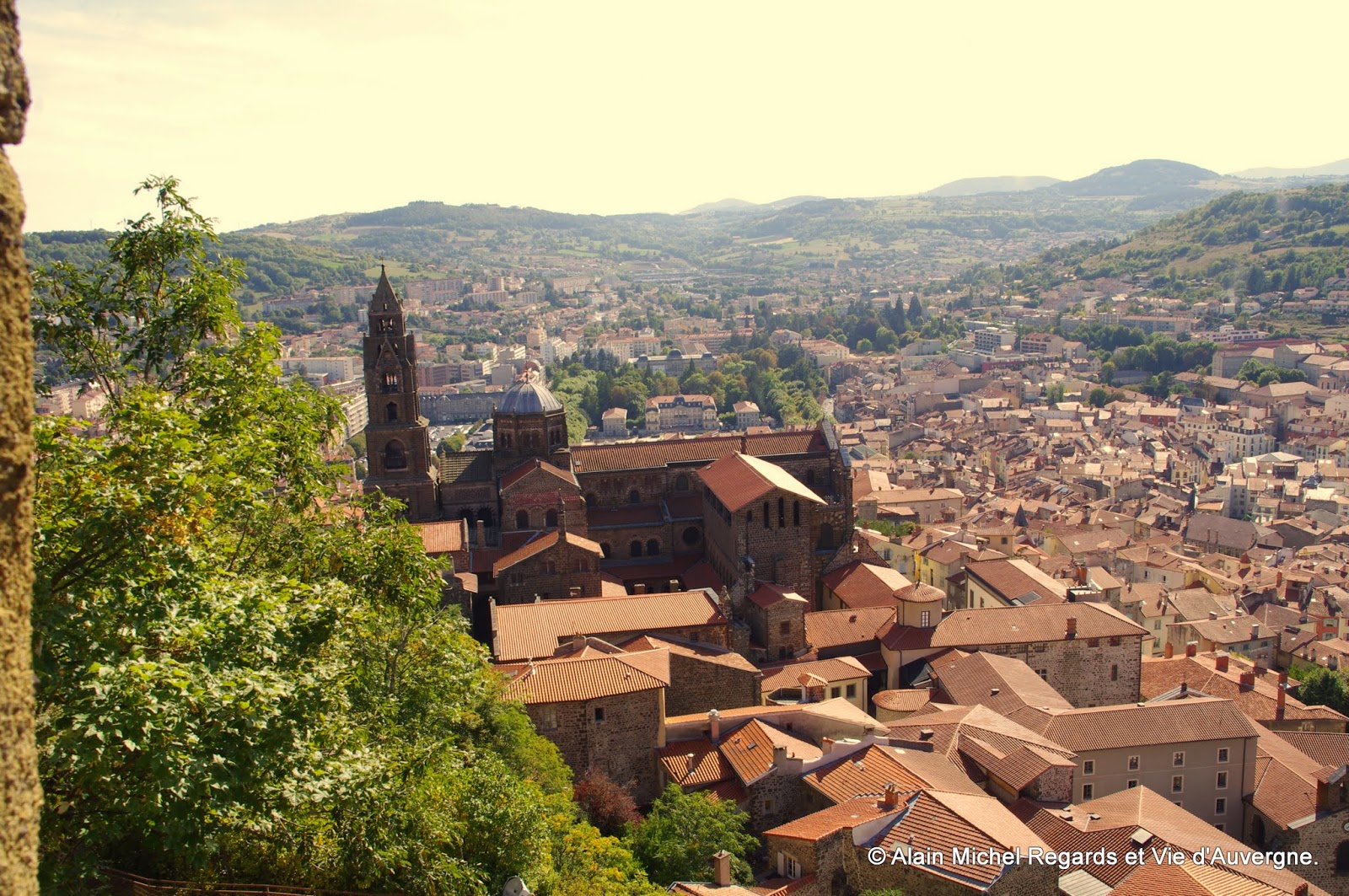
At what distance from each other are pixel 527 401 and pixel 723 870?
79.2 ft

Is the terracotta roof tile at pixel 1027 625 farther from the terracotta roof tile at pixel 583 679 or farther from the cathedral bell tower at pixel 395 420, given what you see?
the cathedral bell tower at pixel 395 420

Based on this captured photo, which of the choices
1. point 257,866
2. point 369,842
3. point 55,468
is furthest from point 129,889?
point 55,468

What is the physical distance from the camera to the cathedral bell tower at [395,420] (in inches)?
1672

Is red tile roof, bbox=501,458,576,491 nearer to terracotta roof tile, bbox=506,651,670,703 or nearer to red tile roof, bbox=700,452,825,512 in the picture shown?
red tile roof, bbox=700,452,825,512

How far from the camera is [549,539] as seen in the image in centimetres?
3844

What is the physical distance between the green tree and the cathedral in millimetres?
13243

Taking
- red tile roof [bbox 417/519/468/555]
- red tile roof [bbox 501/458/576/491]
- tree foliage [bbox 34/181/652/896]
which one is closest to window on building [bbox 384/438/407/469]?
red tile roof [bbox 417/519/468/555]

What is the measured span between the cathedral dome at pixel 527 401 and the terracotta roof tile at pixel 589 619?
36.5 ft

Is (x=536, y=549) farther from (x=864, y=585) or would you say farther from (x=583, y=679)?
(x=864, y=585)

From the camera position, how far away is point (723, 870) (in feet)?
77.9

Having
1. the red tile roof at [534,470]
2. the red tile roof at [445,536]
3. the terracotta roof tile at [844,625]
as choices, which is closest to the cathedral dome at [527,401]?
the red tile roof at [534,470]

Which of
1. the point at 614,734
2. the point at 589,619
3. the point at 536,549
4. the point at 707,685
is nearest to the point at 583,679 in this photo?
the point at 614,734

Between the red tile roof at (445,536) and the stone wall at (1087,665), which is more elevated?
the red tile roof at (445,536)

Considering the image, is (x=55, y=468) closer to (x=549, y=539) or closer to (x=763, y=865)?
(x=763, y=865)
